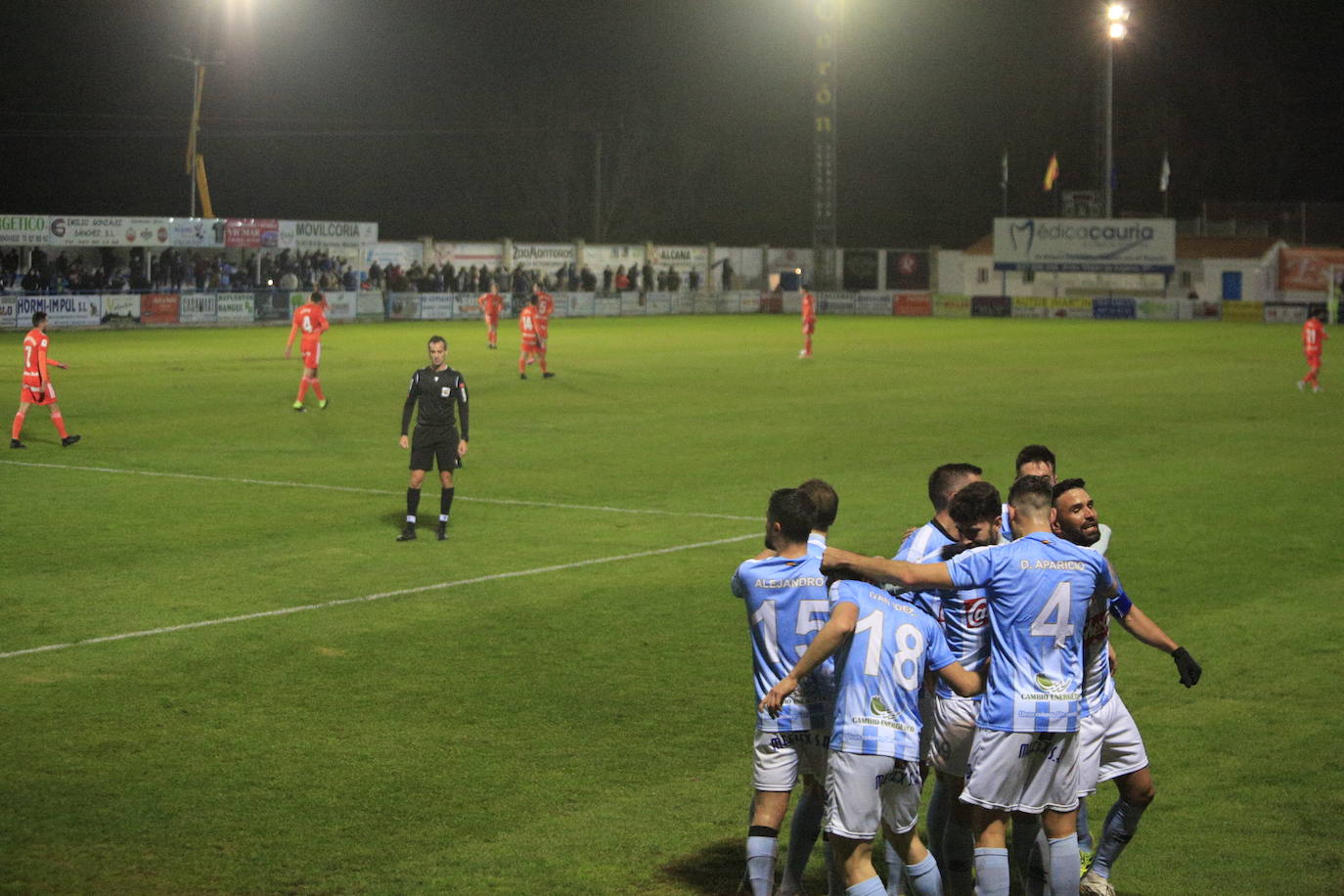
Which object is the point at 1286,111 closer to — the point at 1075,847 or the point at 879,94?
the point at 879,94

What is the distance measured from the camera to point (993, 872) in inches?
243

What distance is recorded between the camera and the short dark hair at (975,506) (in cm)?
627

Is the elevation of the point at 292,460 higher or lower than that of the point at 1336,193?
lower

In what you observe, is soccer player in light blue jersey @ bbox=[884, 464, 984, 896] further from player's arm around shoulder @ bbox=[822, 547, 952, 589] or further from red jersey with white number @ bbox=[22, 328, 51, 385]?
red jersey with white number @ bbox=[22, 328, 51, 385]

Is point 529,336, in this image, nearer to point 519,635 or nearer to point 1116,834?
point 519,635

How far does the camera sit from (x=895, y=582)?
598 cm

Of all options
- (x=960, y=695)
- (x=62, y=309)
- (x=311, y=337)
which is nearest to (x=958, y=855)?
(x=960, y=695)

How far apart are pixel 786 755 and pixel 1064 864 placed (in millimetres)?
1188

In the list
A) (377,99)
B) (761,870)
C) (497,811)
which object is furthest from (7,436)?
(377,99)

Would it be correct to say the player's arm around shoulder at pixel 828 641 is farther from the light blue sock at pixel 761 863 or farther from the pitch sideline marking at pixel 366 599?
the pitch sideline marking at pixel 366 599

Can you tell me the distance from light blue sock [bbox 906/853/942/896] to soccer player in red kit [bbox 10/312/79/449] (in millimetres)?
18216

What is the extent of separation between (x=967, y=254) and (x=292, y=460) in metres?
71.0

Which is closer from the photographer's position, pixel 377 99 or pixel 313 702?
pixel 313 702

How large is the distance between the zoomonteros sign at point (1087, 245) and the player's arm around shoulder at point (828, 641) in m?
71.6
